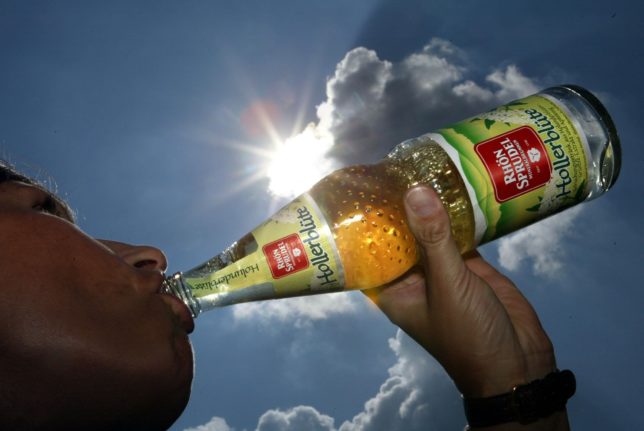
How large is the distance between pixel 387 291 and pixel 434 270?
60cm

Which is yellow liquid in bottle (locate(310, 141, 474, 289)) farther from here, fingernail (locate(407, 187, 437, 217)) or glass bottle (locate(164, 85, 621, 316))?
fingernail (locate(407, 187, 437, 217))

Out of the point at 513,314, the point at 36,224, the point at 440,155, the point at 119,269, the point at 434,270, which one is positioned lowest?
the point at 513,314

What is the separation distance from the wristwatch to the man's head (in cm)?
136

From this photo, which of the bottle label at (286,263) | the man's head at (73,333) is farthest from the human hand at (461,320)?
the man's head at (73,333)

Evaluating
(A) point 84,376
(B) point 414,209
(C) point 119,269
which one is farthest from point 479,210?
(A) point 84,376

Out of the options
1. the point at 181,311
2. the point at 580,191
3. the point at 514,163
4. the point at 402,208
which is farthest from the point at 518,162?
the point at 181,311

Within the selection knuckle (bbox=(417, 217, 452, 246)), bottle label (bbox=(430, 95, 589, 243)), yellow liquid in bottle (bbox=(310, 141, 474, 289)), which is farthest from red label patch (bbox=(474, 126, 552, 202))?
knuckle (bbox=(417, 217, 452, 246))

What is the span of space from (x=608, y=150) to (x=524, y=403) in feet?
4.10

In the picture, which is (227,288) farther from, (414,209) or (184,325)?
(414,209)

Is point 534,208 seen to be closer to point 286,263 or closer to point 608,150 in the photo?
point 608,150

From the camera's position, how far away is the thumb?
1.76 meters

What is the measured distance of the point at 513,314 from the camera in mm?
2367

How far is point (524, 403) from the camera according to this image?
1.98 m

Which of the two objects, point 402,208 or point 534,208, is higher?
point 402,208
